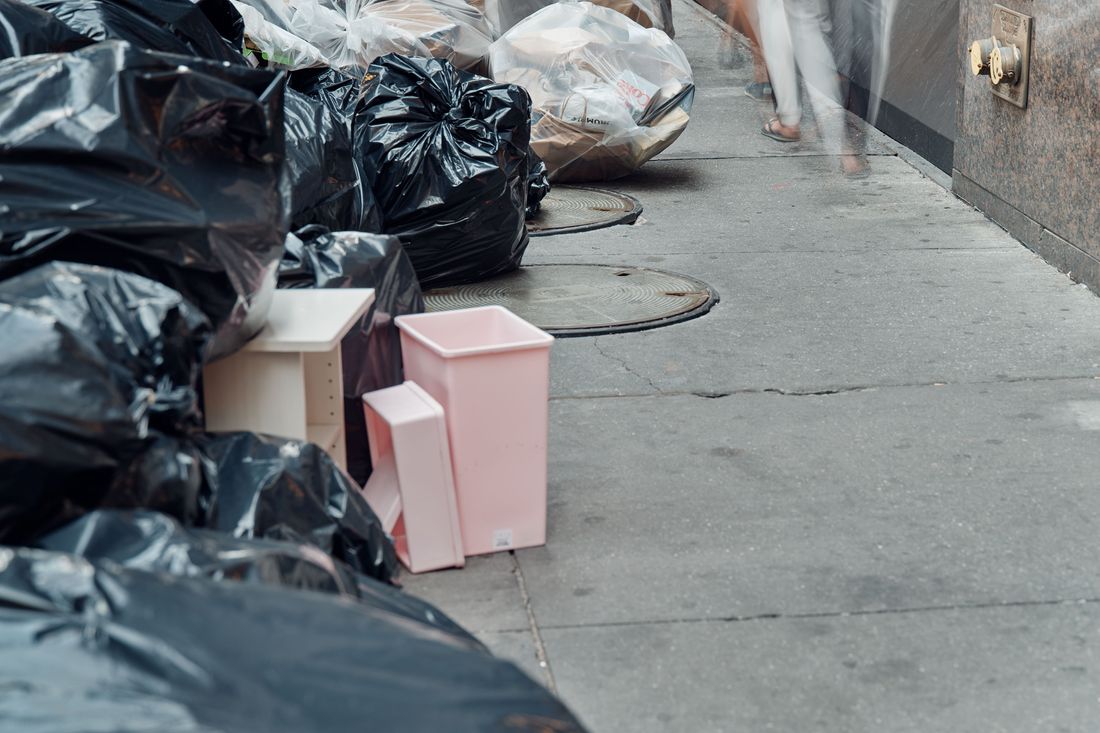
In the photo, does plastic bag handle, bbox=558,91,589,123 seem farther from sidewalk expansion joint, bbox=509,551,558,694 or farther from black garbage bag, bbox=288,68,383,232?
sidewalk expansion joint, bbox=509,551,558,694

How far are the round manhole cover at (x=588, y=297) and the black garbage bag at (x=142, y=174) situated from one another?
218cm

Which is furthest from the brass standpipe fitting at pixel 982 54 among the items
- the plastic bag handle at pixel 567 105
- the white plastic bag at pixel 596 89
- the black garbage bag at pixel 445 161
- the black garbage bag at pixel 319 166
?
the black garbage bag at pixel 319 166

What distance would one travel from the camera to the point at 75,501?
1.81 metres

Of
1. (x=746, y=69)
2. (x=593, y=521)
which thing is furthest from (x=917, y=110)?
(x=593, y=521)

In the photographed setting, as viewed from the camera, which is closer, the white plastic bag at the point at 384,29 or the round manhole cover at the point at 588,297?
the round manhole cover at the point at 588,297

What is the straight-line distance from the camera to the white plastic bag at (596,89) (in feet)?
20.4

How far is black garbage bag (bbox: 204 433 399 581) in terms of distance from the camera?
2.23 m

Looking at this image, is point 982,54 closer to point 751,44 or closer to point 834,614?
point 834,614

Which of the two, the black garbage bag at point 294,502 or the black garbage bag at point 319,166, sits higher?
the black garbage bag at point 319,166

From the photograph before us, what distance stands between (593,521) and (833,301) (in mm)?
1942

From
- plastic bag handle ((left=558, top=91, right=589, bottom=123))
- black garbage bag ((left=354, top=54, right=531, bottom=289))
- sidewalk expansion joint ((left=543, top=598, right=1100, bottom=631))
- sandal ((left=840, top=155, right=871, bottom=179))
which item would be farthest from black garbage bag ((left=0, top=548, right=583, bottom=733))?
sandal ((left=840, top=155, right=871, bottom=179))

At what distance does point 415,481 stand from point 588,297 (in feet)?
6.93

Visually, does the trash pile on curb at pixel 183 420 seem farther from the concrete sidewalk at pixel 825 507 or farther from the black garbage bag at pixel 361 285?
the concrete sidewalk at pixel 825 507

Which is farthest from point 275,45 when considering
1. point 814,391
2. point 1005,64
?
point 1005,64
